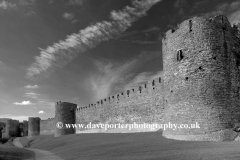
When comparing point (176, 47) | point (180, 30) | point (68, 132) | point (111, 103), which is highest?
point (180, 30)

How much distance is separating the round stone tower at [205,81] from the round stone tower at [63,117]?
1094 inches

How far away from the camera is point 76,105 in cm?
4225

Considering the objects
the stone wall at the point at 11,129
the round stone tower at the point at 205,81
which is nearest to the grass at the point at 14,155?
the round stone tower at the point at 205,81

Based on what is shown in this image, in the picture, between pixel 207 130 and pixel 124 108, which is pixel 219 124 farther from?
pixel 124 108

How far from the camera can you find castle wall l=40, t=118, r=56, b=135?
46.8m

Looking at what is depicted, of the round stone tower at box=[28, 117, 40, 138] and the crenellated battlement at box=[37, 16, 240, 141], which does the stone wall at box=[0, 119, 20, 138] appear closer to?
the round stone tower at box=[28, 117, 40, 138]

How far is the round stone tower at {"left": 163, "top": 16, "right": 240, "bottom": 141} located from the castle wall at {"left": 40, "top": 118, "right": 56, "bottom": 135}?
122ft

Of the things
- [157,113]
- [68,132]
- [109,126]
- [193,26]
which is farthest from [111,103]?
[193,26]

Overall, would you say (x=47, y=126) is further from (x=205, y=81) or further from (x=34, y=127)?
(x=205, y=81)

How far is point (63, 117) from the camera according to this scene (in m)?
39.2

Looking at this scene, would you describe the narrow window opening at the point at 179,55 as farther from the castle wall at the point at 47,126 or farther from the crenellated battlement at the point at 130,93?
the castle wall at the point at 47,126

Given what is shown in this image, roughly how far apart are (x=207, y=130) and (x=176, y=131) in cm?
197

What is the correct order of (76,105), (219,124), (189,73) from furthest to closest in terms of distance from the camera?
(76,105)
(189,73)
(219,124)

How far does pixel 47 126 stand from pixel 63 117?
1206 cm
